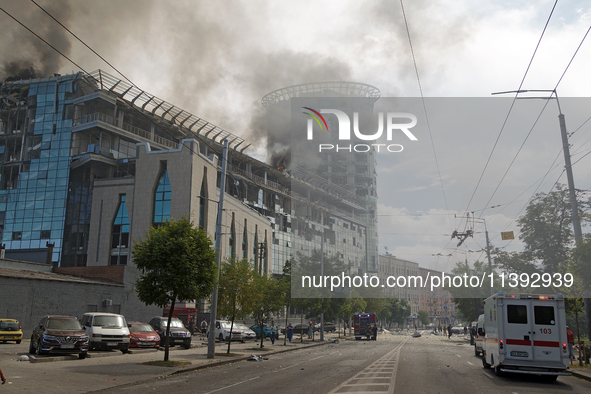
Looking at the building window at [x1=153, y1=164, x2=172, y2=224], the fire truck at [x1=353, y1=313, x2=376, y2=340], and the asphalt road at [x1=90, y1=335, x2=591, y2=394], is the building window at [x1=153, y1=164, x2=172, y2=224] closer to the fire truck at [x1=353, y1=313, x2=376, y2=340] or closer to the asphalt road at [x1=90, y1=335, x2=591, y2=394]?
the fire truck at [x1=353, y1=313, x2=376, y2=340]

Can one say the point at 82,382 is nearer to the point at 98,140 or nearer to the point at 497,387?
the point at 497,387

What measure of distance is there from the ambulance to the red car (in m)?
17.5

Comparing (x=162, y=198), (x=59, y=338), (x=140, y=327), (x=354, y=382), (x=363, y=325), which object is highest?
(x=162, y=198)

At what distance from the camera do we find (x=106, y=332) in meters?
22.5

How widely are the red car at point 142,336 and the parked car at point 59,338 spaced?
5.35m

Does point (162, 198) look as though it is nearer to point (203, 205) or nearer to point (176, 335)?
point (203, 205)

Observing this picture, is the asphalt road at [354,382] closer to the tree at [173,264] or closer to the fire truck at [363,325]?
the tree at [173,264]

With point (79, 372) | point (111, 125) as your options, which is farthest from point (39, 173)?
point (79, 372)

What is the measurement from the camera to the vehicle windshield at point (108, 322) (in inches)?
895

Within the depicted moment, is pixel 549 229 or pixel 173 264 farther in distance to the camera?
pixel 549 229

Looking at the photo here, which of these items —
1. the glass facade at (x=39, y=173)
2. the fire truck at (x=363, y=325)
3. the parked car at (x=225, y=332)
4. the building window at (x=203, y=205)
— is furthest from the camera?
the glass facade at (x=39, y=173)

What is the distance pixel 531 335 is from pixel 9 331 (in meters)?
27.5

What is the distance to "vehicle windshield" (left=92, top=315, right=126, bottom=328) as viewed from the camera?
895 inches

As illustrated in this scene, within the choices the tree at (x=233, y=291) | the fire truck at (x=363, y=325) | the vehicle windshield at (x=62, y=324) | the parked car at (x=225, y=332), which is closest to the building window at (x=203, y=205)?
the parked car at (x=225, y=332)
